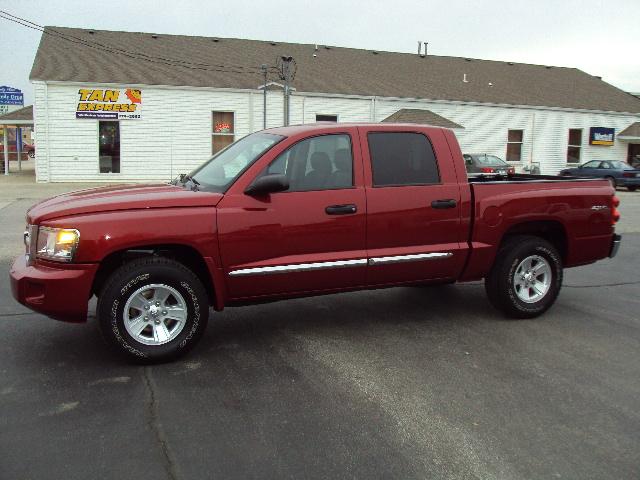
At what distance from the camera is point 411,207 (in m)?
5.20

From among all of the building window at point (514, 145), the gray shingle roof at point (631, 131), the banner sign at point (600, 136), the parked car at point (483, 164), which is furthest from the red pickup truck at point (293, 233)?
the gray shingle roof at point (631, 131)

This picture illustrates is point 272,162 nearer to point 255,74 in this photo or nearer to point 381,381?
point 381,381

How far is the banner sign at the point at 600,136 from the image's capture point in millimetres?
32938

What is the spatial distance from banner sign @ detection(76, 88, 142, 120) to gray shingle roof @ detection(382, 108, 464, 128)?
36.1 ft

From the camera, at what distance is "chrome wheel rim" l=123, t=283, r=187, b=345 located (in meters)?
4.47

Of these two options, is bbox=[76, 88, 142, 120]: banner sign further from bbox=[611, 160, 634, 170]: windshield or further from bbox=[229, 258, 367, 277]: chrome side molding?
bbox=[229, 258, 367, 277]: chrome side molding

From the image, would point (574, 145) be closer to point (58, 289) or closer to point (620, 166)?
point (620, 166)

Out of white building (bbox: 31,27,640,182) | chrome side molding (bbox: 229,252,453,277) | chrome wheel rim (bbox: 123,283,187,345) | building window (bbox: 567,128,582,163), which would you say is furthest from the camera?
building window (bbox: 567,128,582,163)

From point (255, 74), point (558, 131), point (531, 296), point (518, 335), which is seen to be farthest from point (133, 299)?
point (558, 131)

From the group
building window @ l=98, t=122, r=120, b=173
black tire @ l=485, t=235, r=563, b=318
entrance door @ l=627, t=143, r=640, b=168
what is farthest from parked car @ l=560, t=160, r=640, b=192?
black tire @ l=485, t=235, r=563, b=318

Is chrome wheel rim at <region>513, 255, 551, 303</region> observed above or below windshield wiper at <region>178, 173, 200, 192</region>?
below

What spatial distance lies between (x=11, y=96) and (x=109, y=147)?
915 centimetres

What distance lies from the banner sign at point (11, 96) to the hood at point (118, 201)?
28662 millimetres

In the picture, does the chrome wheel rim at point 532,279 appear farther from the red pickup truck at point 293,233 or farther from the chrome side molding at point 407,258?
the chrome side molding at point 407,258
